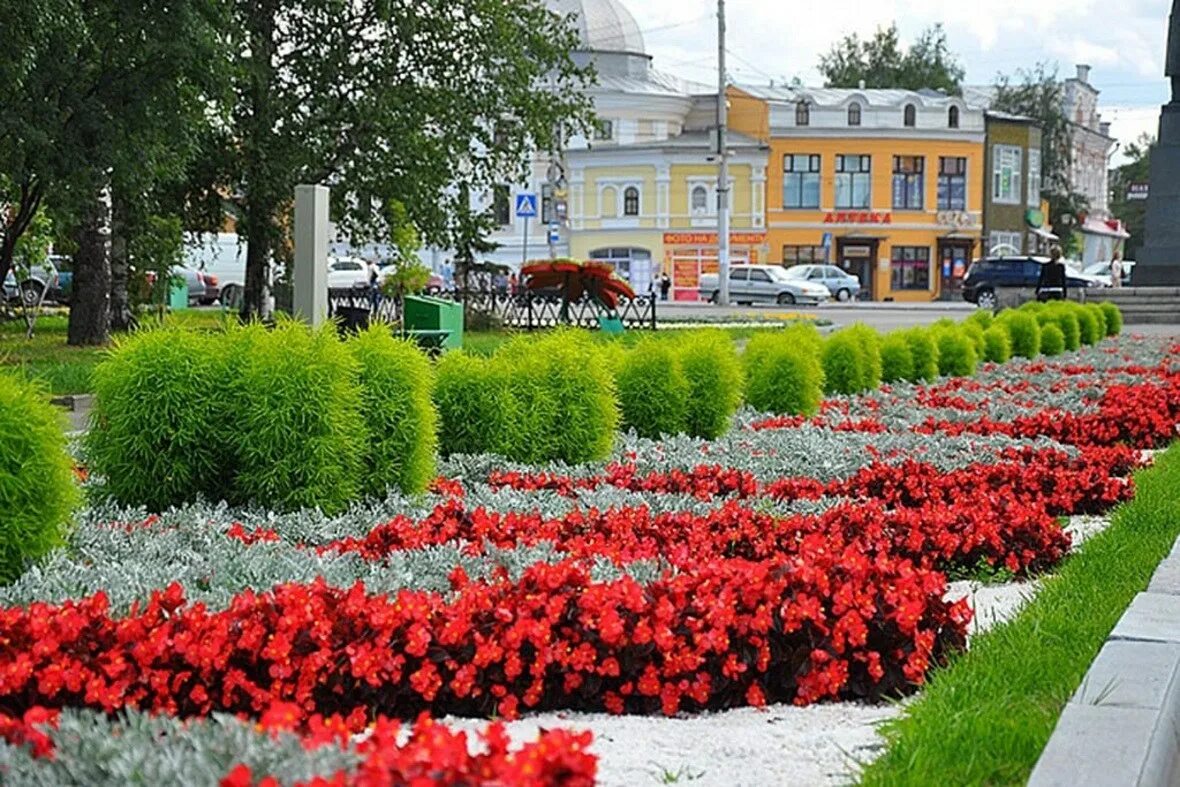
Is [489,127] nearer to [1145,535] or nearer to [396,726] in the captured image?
[1145,535]

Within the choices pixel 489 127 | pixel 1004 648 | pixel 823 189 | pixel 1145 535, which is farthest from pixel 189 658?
pixel 823 189

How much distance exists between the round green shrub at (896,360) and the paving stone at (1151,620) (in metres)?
11.9

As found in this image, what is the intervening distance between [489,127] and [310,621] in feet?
89.7

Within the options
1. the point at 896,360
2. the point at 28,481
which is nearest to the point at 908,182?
the point at 896,360

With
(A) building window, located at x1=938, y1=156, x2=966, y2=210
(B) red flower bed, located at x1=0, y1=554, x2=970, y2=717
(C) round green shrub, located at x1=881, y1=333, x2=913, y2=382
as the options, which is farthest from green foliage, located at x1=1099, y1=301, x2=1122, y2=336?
(A) building window, located at x1=938, y1=156, x2=966, y2=210

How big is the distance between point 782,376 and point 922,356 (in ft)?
16.0

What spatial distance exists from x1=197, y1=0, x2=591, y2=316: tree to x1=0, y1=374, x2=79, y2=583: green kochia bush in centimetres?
2127

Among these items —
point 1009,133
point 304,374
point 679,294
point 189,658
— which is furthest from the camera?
point 1009,133

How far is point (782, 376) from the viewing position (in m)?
14.5

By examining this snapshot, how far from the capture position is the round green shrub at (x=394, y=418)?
862 cm

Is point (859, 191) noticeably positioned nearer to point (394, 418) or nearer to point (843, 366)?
point (843, 366)

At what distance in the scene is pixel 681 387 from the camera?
40.3 ft

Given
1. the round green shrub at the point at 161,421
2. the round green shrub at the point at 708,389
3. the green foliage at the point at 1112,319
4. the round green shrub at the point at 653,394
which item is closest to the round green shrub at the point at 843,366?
the round green shrub at the point at 708,389

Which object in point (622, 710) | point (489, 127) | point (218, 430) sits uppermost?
point (489, 127)
